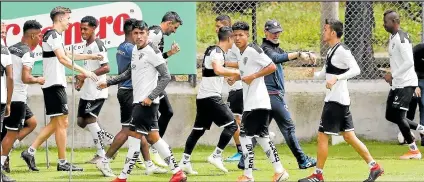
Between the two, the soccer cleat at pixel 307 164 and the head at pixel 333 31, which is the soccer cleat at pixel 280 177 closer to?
the soccer cleat at pixel 307 164

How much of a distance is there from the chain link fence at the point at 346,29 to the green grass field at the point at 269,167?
4.30 feet

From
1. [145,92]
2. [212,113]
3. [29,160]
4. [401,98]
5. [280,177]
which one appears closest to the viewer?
[145,92]

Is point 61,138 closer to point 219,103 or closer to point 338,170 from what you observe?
point 219,103

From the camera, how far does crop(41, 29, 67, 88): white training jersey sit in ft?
46.1

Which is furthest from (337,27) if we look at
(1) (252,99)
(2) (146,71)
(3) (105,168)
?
(3) (105,168)

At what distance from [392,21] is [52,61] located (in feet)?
15.1

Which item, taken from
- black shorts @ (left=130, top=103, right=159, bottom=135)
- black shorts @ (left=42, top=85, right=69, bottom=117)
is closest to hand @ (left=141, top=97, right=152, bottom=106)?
black shorts @ (left=130, top=103, right=159, bottom=135)

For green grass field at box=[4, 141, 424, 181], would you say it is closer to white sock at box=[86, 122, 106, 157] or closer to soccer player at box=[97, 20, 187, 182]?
white sock at box=[86, 122, 106, 157]

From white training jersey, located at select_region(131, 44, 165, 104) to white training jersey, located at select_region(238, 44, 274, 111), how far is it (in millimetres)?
972

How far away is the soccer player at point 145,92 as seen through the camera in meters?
12.6

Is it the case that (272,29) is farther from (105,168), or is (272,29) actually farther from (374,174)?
(105,168)

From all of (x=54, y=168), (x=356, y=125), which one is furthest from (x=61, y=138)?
(x=356, y=125)

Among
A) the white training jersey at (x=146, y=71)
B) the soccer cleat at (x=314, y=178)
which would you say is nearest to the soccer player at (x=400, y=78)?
the soccer cleat at (x=314, y=178)

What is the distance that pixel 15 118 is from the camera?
1350 centimetres
